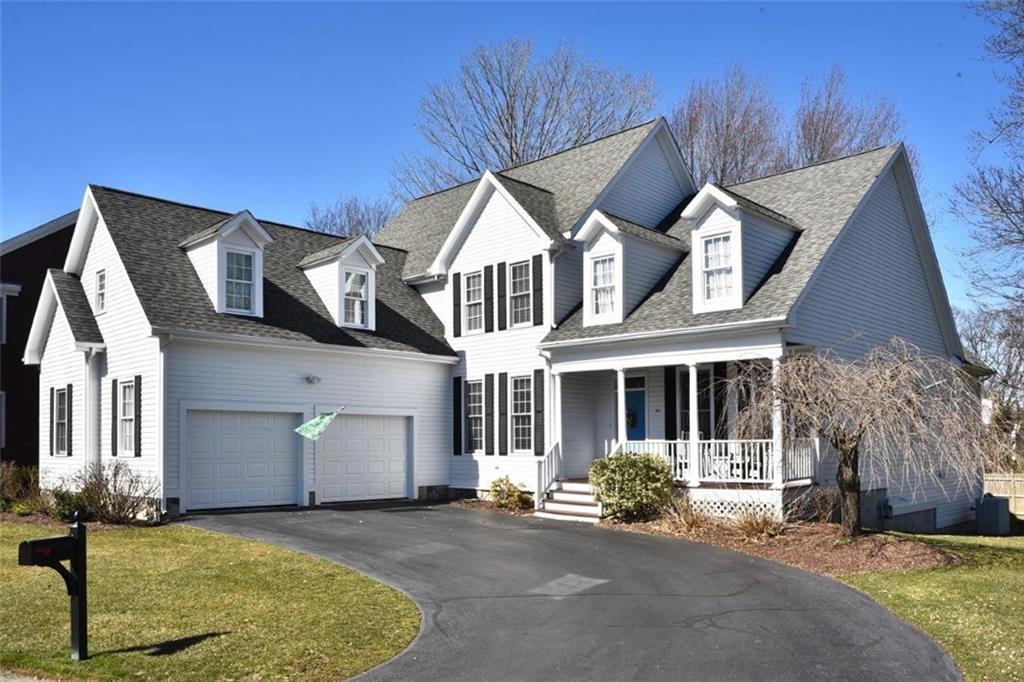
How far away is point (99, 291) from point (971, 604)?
1883 cm

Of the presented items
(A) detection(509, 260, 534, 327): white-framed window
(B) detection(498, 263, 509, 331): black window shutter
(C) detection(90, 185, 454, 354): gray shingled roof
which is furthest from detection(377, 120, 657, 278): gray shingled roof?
(C) detection(90, 185, 454, 354): gray shingled roof

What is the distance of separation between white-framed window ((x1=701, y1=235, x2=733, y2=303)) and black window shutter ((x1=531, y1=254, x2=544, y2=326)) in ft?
14.0

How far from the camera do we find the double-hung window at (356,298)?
73.4 feet

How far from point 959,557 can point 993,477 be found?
16.3 m

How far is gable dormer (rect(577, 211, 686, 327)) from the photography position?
20.3 m

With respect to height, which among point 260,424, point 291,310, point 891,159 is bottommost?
point 260,424

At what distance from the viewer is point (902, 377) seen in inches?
556

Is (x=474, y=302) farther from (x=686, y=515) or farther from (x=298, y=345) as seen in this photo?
(x=686, y=515)

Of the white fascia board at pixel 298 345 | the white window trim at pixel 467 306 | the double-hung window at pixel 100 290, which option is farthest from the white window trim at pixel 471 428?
the double-hung window at pixel 100 290

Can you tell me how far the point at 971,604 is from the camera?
11.0 m

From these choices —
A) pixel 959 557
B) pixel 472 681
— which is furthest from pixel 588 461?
pixel 472 681

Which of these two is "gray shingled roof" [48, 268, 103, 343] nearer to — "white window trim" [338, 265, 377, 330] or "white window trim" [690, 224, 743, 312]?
"white window trim" [338, 265, 377, 330]

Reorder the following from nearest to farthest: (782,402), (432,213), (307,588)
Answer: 1. (307,588)
2. (782,402)
3. (432,213)

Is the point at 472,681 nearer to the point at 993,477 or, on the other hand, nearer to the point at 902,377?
the point at 902,377
